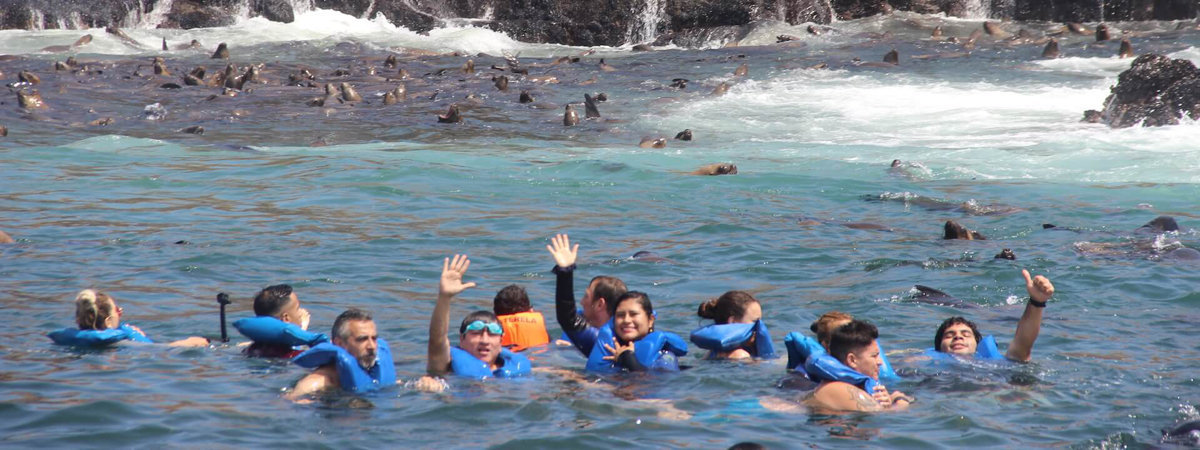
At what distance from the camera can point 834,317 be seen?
778cm

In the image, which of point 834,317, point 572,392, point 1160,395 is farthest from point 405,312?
point 1160,395

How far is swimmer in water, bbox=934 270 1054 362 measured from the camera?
7691 millimetres

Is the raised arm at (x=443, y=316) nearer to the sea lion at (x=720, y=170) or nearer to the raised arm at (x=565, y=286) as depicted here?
the raised arm at (x=565, y=286)

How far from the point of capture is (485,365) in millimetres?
7590

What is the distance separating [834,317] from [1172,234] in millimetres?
6379

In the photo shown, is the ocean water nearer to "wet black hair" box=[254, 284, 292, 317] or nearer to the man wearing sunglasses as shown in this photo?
the man wearing sunglasses

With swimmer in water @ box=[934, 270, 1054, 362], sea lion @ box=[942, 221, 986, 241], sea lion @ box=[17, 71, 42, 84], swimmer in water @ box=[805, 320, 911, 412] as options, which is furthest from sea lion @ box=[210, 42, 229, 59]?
swimmer in water @ box=[805, 320, 911, 412]

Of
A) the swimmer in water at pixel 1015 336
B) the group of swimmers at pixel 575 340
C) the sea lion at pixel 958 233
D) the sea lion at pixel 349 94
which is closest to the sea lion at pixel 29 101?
the sea lion at pixel 349 94

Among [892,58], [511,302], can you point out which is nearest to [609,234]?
[511,302]

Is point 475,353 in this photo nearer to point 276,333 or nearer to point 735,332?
point 276,333

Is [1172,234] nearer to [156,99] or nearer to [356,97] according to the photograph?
[356,97]

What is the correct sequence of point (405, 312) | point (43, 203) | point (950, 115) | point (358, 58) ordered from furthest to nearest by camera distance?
point (358, 58)
point (950, 115)
point (43, 203)
point (405, 312)

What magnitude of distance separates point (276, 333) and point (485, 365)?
1384 mm

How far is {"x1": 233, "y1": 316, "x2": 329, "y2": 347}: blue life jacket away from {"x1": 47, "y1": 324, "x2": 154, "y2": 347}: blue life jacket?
0.95 metres
